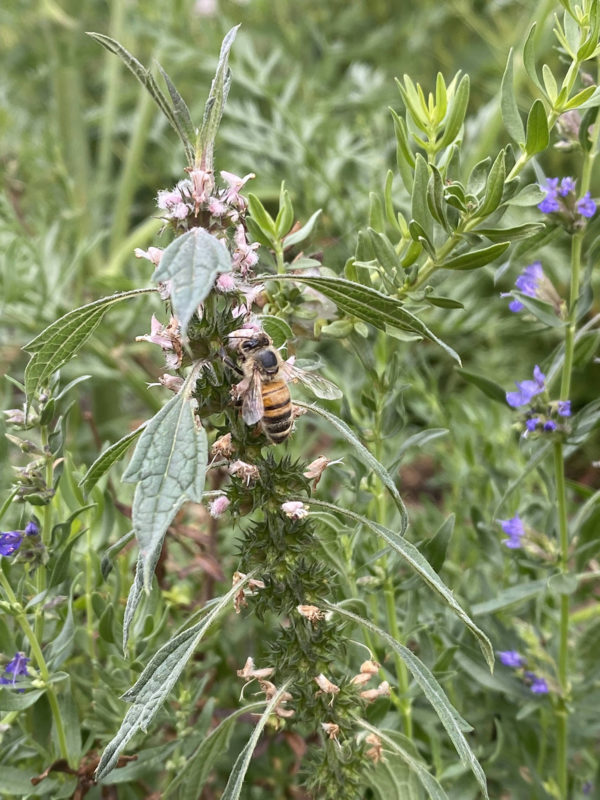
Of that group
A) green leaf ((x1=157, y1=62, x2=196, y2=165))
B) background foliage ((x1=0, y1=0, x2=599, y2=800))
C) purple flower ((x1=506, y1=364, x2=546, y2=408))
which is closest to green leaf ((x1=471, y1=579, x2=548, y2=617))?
background foliage ((x1=0, y1=0, x2=599, y2=800))

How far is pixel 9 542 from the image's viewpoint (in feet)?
2.40

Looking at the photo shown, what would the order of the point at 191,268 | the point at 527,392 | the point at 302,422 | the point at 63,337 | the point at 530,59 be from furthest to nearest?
the point at 302,422 < the point at 527,392 < the point at 530,59 < the point at 63,337 < the point at 191,268

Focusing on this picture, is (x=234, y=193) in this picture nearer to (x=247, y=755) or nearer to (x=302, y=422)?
(x=247, y=755)

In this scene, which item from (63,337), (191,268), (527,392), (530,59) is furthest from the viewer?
(527,392)

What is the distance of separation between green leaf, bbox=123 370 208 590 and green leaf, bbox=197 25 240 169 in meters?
0.15

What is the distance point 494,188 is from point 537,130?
57 millimetres

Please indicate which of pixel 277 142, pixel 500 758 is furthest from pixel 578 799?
pixel 277 142

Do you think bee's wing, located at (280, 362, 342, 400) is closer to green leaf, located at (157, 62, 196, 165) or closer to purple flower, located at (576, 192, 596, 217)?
green leaf, located at (157, 62, 196, 165)

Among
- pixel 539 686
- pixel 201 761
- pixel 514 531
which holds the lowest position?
pixel 201 761

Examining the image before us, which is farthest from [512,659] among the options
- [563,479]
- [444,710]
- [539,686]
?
[444,710]

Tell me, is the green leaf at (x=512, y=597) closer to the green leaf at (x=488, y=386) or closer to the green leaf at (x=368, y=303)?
the green leaf at (x=488, y=386)

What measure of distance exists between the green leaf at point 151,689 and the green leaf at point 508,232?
0.34 meters

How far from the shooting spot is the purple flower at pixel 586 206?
774 mm

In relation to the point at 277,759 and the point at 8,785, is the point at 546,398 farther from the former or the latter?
the point at 8,785
